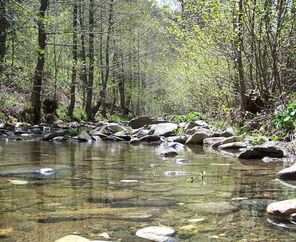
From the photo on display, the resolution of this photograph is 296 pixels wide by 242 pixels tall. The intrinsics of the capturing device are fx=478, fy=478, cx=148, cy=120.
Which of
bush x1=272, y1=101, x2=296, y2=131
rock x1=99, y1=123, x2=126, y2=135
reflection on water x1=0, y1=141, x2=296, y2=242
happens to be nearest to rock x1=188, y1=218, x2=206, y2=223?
reflection on water x1=0, y1=141, x2=296, y2=242

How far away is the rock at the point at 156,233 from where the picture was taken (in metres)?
2.82

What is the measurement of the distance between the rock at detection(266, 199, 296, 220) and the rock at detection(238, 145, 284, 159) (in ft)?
14.0

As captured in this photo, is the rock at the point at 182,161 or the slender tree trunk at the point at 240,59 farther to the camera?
the slender tree trunk at the point at 240,59

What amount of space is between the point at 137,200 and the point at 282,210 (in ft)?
4.21

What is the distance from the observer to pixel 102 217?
340 centimetres

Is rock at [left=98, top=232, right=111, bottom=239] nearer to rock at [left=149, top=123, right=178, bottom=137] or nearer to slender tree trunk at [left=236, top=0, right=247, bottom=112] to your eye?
slender tree trunk at [left=236, top=0, right=247, bottom=112]

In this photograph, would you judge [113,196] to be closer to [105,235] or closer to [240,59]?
[105,235]

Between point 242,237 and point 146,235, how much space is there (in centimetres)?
58

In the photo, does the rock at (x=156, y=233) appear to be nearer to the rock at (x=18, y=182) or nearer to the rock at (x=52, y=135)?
the rock at (x=18, y=182)

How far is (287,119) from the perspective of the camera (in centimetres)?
828

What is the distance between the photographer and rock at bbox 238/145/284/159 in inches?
296

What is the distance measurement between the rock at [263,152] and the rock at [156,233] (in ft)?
15.7

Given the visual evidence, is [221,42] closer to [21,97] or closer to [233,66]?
[233,66]

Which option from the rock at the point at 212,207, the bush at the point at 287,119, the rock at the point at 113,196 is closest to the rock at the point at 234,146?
the bush at the point at 287,119
